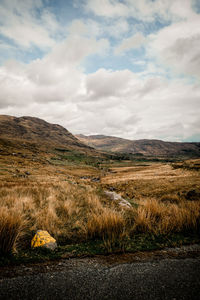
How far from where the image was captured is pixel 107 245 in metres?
3.44

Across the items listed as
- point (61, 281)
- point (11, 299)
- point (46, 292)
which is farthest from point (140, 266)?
point (11, 299)

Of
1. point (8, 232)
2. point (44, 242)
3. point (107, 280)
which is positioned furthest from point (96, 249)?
point (8, 232)

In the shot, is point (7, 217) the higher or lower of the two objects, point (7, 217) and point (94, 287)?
the higher

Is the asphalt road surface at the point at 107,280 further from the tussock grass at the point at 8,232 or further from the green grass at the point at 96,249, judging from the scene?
the tussock grass at the point at 8,232

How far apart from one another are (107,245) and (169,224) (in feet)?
7.06

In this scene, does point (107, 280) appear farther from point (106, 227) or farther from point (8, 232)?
point (8, 232)

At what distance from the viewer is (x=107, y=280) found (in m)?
2.32

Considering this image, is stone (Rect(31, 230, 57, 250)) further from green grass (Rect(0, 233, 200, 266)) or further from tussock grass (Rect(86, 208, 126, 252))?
tussock grass (Rect(86, 208, 126, 252))

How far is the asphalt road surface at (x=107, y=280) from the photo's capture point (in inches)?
80.3

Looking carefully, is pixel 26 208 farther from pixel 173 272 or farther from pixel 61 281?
pixel 173 272

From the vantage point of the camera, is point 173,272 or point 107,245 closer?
point 173,272

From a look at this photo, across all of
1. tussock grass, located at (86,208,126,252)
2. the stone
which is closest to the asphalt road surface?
the stone

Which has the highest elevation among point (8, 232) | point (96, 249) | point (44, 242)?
point (8, 232)

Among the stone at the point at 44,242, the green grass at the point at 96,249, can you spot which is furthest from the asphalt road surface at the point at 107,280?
the stone at the point at 44,242
